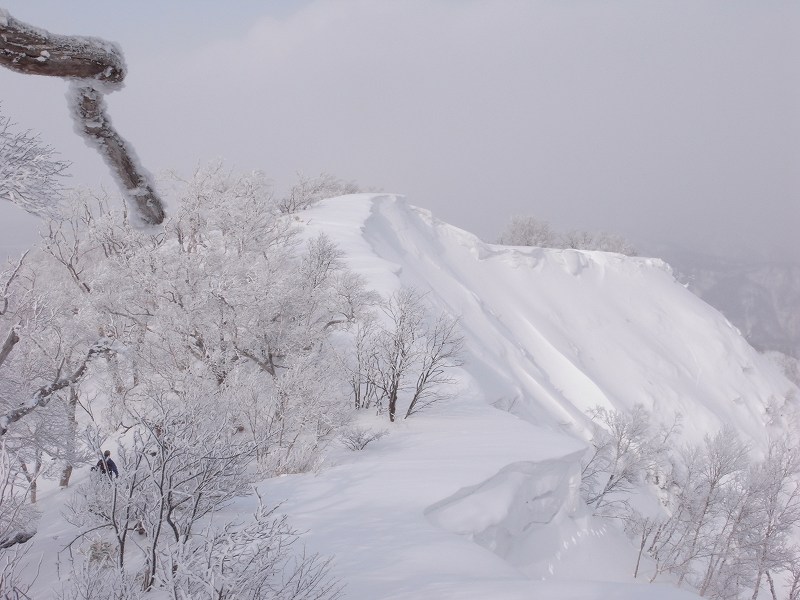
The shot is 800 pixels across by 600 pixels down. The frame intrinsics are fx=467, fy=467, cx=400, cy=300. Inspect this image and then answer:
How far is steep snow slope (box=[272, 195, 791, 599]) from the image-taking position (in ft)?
20.1

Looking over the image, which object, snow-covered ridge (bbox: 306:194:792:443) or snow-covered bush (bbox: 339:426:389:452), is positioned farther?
snow-covered ridge (bbox: 306:194:792:443)

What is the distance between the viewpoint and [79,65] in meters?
1.25

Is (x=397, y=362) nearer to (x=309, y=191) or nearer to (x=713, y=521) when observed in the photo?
(x=713, y=521)

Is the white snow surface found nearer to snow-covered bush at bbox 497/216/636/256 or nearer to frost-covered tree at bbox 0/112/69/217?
frost-covered tree at bbox 0/112/69/217

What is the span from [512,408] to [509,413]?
3172mm

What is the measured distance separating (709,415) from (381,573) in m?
28.9

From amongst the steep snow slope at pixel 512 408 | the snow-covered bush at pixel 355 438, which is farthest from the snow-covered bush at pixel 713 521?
the snow-covered bush at pixel 355 438

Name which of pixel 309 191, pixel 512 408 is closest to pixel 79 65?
pixel 512 408

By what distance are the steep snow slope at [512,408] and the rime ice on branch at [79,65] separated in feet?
15.7

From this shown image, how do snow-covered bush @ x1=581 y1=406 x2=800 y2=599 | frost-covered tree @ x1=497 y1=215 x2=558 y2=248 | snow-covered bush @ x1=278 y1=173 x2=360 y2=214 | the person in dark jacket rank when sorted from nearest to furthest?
the person in dark jacket, snow-covered bush @ x1=581 y1=406 x2=800 y2=599, snow-covered bush @ x1=278 y1=173 x2=360 y2=214, frost-covered tree @ x1=497 y1=215 x2=558 y2=248

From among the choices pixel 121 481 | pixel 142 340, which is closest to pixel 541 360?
pixel 142 340

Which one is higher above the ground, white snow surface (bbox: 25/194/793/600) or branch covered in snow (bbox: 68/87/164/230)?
branch covered in snow (bbox: 68/87/164/230)

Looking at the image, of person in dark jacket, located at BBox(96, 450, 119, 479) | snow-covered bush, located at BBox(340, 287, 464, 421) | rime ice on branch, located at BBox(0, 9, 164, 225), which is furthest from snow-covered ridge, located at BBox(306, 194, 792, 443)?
rime ice on branch, located at BBox(0, 9, 164, 225)

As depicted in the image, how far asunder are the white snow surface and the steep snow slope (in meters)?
0.05
